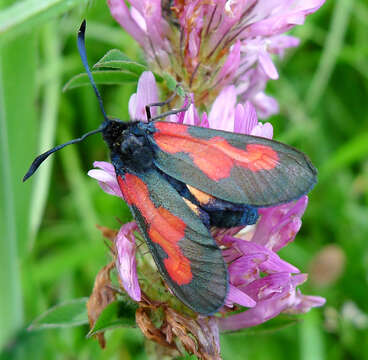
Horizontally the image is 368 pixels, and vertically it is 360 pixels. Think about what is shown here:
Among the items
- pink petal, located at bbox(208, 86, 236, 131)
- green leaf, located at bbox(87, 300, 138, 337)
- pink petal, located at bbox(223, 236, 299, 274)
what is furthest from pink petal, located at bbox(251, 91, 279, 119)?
green leaf, located at bbox(87, 300, 138, 337)

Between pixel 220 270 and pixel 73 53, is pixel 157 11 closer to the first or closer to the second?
pixel 220 270

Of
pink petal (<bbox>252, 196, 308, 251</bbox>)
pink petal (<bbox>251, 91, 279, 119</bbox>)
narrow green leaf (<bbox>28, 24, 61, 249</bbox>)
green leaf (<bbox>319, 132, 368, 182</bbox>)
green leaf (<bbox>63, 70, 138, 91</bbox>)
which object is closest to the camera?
pink petal (<bbox>252, 196, 308, 251</bbox>)

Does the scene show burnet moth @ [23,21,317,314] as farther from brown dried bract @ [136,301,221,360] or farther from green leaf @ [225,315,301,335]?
green leaf @ [225,315,301,335]

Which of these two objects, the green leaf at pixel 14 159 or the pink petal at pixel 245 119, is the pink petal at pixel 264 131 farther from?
the green leaf at pixel 14 159

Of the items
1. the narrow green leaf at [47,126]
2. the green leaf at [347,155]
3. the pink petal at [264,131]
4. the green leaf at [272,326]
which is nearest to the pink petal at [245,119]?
the pink petal at [264,131]

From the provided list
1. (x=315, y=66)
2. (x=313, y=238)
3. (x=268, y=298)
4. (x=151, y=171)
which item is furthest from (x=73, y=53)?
(x=268, y=298)

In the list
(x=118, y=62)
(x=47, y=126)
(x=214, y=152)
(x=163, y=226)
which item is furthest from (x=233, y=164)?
(x=47, y=126)

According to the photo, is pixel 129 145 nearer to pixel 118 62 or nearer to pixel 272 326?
pixel 118 62
